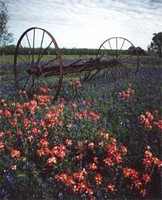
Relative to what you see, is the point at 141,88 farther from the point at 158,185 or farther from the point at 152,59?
the point at 152,59

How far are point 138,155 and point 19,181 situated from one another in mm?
1940

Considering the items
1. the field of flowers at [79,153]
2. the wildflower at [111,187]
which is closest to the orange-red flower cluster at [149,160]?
the field of flowers at [79,153]

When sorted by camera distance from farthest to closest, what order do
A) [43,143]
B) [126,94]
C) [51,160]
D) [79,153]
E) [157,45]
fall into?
[157,45]
[126,94]
[79,153]
[43,143]
[51,160]

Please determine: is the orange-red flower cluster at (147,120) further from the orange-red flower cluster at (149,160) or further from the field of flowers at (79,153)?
the orange-red flower cluster at (149,160)

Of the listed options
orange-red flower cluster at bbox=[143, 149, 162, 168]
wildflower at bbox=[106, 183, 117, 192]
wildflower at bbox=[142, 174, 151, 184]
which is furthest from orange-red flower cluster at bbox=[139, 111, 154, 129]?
wildflower at bbox=[106, 183, 117, 192]

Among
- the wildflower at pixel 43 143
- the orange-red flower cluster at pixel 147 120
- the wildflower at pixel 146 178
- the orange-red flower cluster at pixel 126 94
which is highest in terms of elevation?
the orange-red flower cluster at pixel 126 94

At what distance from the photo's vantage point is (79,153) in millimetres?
6262

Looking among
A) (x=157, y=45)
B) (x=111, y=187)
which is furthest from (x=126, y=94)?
(x=157, y=45)

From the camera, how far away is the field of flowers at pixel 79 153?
17.6 ft

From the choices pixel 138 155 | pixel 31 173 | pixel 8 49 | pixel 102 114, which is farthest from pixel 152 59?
pixel 31 173

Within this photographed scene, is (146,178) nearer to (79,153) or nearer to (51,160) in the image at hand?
(79,153)

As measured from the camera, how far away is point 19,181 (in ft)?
17.2

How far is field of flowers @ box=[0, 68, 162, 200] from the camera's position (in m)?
5.37

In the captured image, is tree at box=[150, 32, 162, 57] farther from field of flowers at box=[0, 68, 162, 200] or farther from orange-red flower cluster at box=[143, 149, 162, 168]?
orange-red flower cluster at box=[143, 149, 162, 168]
